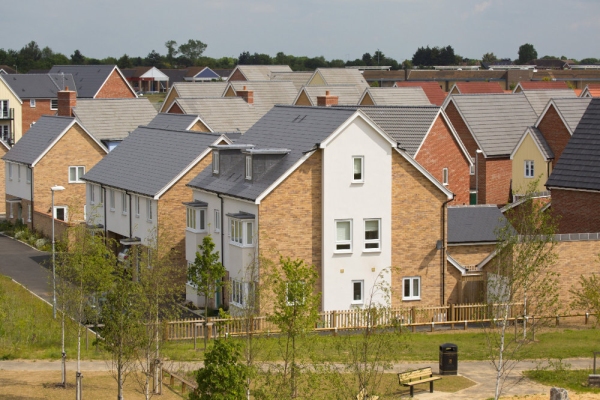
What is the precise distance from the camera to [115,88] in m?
114

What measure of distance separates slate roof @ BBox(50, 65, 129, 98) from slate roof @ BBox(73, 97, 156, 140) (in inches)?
1568

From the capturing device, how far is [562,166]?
5100cm

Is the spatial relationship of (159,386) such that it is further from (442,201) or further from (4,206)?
(4,206)

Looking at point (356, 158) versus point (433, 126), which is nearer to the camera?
point (356, 158)

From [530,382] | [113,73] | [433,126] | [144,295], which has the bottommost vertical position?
[530,382]

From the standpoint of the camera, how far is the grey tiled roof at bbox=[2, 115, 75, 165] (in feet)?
217

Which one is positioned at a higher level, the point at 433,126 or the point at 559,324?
the point at 433,126

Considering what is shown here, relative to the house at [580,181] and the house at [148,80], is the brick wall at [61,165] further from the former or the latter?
the house at [148,80]

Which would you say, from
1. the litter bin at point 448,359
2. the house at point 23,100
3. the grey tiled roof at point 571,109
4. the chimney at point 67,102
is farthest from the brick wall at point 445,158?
the house at point 23,100

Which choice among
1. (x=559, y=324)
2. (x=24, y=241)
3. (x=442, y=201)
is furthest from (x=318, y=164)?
(x=24, y=241)

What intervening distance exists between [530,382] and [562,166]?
1953 centimetres

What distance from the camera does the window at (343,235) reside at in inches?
1679

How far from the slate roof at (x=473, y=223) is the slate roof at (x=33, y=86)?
2522 inches

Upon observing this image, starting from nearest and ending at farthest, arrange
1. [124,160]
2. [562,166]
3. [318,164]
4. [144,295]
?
[144,295] → [318,164] → [562,166] → [124,160]
